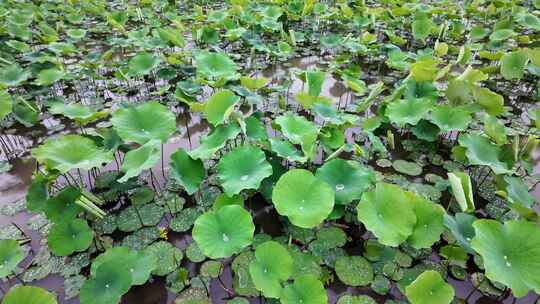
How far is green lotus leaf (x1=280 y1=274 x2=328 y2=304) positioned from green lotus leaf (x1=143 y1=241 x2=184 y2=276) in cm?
83

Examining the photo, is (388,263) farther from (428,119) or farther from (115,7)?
(115,7)

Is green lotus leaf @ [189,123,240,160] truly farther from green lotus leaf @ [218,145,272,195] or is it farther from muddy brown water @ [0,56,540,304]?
muddy brown water @ [0,56,540,304]

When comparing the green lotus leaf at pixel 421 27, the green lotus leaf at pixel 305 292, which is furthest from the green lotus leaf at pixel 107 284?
the green lotus leaf at pixel 421 27

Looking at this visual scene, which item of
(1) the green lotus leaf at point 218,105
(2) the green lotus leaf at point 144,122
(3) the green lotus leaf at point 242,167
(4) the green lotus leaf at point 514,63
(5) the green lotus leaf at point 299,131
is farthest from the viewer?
(4) the green lotus leaf at point 514,63

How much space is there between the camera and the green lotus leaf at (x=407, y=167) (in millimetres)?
3094

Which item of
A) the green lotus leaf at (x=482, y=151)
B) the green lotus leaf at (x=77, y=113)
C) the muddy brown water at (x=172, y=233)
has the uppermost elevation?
the green lotus leaf at (x=77, y=113)

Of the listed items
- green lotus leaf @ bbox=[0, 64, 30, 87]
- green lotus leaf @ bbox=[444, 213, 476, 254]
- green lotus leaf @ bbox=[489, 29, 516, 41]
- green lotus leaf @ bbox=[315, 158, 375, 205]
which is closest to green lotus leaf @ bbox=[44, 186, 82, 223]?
green lotus leaf @ bbox=[315, 158, 375, 205]

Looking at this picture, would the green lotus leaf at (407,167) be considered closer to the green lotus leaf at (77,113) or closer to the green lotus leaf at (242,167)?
the green lotus leaf at (242,167)

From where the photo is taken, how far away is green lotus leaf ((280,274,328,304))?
184cm

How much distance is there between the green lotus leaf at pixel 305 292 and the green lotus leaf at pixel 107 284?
88 cm

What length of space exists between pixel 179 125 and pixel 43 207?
1.87 meters

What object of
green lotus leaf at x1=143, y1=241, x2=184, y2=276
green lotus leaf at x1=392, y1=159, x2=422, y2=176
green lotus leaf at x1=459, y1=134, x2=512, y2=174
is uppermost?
green lotus leaf at x1=459, y1=134, x2=512, y2=174

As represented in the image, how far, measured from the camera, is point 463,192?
1992mm

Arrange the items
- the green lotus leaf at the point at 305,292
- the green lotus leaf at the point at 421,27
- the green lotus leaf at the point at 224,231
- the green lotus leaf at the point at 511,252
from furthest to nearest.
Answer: the green lotus leaf at the point at 421,27 → the green lotus leaf at the point at 224,231 → the green lotus leaf at the point at 305,292 → the green lotus leaf at the point at 511,252
